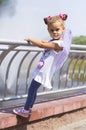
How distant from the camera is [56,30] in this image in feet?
16.9

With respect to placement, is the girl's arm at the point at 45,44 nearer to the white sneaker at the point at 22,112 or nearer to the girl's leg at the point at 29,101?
the girl's leg at the point at 29,101

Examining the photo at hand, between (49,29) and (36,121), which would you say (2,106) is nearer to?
(36,121)

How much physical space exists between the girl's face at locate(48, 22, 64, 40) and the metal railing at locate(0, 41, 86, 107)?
36 centimetres

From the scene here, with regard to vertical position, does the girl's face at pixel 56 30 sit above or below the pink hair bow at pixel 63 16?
below

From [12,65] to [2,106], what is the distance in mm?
549

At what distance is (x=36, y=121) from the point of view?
5.80 meters

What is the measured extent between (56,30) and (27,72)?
3.95 feet

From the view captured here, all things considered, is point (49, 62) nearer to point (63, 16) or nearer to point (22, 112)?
point (63, 16)

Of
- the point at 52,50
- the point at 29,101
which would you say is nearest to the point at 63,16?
the point at 52,50

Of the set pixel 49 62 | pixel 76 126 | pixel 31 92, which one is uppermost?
pixel 49 62

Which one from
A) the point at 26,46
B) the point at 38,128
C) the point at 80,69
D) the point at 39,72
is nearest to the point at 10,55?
the point at 26,46

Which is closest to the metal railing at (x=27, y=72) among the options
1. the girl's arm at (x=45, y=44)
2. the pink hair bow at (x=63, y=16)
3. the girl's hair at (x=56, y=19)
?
the girl's arm at (x=45, y=44)

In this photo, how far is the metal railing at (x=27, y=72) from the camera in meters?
5.54

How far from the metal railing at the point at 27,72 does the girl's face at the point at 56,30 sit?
36cm
